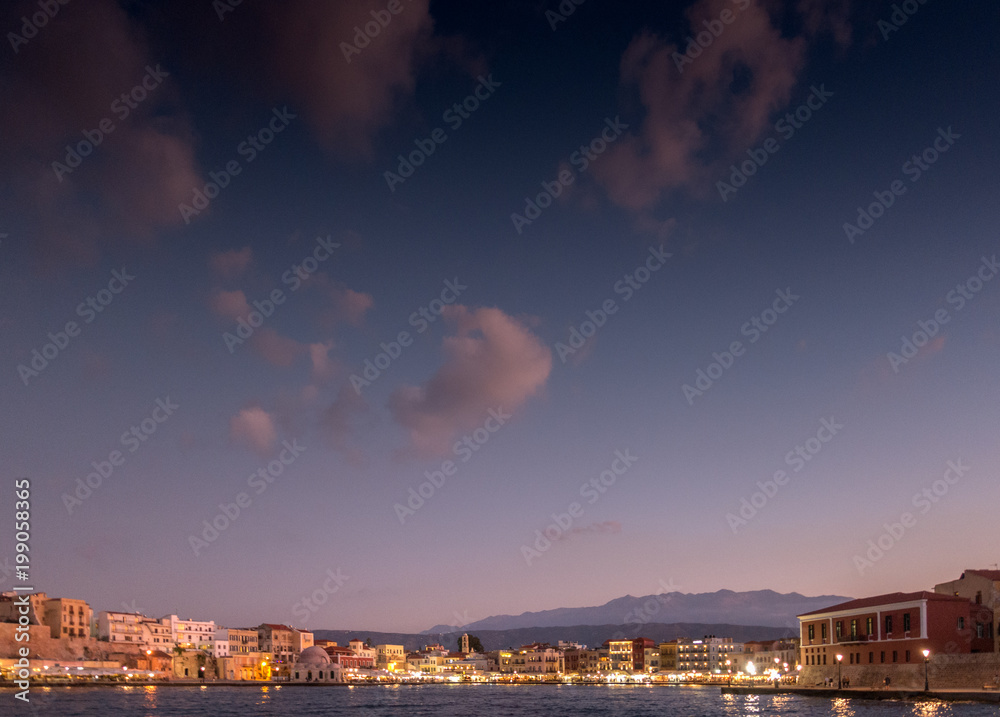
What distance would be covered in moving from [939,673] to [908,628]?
6.66 m

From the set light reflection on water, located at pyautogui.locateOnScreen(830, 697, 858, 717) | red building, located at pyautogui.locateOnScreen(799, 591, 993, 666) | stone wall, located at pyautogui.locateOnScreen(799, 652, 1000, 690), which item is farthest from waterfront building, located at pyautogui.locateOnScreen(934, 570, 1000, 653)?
light reflection on water, located at pyautogui.locateOnScreen(830, 697, 858, 717)

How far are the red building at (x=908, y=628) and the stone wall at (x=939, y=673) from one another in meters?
0.94

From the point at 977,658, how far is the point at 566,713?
34.8 metres

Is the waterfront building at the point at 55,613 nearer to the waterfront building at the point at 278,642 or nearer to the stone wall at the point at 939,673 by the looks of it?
the waterfront building at the point at 278,642

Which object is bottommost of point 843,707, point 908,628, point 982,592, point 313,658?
point 313,658

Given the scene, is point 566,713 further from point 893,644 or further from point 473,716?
point 893,644

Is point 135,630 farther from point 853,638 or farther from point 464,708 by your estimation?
point 853,638

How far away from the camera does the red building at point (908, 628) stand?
79375mm

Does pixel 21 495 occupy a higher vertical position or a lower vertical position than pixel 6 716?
higher

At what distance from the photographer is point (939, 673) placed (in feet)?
248

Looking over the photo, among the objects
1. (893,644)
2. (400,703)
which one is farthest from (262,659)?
(893,644)

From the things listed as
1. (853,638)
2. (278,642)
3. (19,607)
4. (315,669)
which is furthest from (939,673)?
(278,642)

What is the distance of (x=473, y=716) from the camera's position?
78.9m

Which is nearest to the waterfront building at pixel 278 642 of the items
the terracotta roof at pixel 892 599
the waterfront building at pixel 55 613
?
the waterfront building at pixel 55 613
